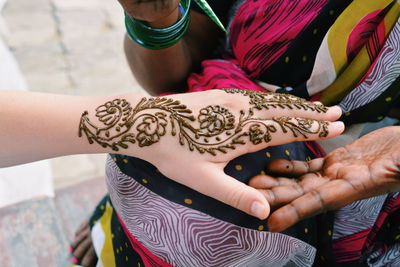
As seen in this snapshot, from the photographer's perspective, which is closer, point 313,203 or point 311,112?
point 313,203

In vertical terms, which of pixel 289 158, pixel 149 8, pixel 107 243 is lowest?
pixel 107 243

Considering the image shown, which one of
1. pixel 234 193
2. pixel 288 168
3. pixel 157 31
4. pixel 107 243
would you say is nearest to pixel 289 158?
pixel 288 168

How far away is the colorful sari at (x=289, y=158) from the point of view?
69 cm

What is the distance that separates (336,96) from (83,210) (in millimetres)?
1078

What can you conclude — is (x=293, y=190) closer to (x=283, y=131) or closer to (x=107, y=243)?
(x=283, y=131)

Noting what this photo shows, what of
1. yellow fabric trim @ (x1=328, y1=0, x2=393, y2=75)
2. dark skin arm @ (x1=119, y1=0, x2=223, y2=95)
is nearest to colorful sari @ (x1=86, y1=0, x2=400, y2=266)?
yellow fabric trim @ (x1=328, y1=0, x2=393, y2=75)

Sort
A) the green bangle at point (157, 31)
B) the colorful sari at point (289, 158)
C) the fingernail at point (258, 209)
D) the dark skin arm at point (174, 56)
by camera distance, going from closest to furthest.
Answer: the fingernail at point (258, 209) → the colorful sari at point (289, 158) → the green bangle at point (157, 31) → the dark skin arm at point (174, 56)

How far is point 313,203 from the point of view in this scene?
62cm

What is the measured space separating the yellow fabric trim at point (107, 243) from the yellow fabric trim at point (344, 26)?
0.73m

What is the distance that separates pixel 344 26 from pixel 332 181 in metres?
0.32

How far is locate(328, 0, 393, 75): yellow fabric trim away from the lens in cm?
71

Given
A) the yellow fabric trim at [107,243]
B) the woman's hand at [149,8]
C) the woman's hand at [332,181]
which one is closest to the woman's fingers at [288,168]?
the woman's hand at [332,181]

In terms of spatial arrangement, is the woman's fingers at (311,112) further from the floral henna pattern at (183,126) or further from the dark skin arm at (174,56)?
the dark skin arm at (174,56)

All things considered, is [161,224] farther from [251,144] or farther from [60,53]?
[60,53]
